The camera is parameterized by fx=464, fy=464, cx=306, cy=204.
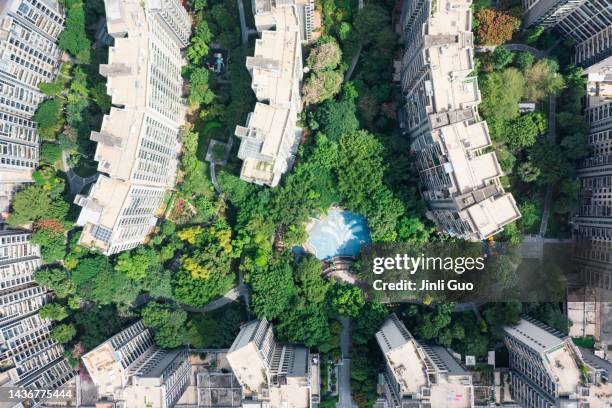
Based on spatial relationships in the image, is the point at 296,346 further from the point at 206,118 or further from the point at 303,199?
the point at 206,118

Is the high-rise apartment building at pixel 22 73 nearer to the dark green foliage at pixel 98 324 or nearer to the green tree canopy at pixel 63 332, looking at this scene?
the green tree canopy at pixel 63 332

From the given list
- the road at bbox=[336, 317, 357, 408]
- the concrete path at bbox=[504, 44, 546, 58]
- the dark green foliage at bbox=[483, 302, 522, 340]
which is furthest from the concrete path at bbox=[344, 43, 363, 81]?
the dark green foliage at bbox=[483, 302, 522, 340]

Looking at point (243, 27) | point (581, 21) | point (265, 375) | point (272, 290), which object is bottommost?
point (265, 375)

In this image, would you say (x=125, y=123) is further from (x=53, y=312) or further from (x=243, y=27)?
(x=53, y=312)

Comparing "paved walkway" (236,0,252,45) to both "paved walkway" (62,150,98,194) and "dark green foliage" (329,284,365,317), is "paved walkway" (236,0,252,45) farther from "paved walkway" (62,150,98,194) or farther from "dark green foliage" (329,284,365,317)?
"dark green foliage" (329,284,365,317)

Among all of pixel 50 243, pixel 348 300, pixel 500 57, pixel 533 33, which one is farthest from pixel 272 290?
pixel 533 33

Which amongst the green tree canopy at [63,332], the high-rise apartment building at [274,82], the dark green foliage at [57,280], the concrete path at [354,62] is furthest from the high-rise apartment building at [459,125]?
the green tree canopy at [63,332]
